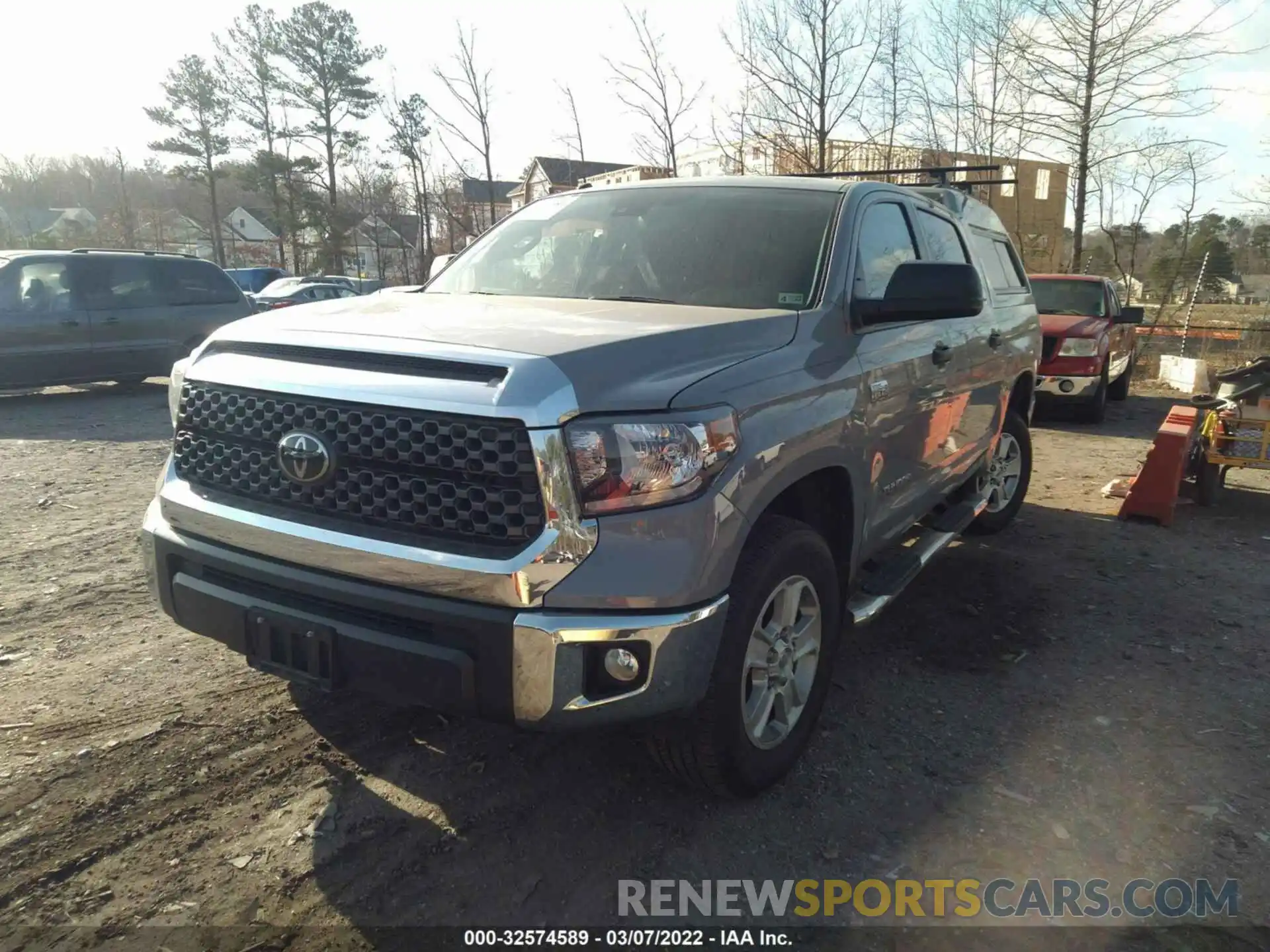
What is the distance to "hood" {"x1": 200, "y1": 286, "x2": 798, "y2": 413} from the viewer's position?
2.28 m

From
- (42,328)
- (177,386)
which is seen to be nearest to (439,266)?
(177,386)

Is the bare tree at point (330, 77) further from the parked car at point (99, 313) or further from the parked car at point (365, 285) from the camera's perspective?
the parked car at point (99, 313)

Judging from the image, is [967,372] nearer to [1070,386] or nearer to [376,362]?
[376,362]

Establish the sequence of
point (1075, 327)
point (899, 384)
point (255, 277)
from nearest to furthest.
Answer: point (899, 384), point (1075, 327), point (255, 277)

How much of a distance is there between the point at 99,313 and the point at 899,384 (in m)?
10.9

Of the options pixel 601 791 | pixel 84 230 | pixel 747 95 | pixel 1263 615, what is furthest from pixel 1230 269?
pixel 84 230

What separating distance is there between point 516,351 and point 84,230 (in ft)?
187

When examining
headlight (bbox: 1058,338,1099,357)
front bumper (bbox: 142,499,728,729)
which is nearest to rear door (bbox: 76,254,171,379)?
front bumper (bbox: 142,499,728,729)

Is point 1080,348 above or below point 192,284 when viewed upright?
below

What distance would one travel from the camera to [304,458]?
2414mm

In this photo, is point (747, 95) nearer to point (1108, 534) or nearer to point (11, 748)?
point (1108, 534)

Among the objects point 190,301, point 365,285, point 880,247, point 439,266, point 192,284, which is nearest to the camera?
point 880,247

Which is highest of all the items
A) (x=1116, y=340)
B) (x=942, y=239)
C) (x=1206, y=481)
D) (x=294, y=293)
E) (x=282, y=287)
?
(x=282, y=287)

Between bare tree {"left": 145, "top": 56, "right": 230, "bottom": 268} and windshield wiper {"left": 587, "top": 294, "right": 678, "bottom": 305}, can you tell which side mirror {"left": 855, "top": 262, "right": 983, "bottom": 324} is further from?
bare tree {"left": 145, "top": 56, "right": 230, "bottom": 268}
